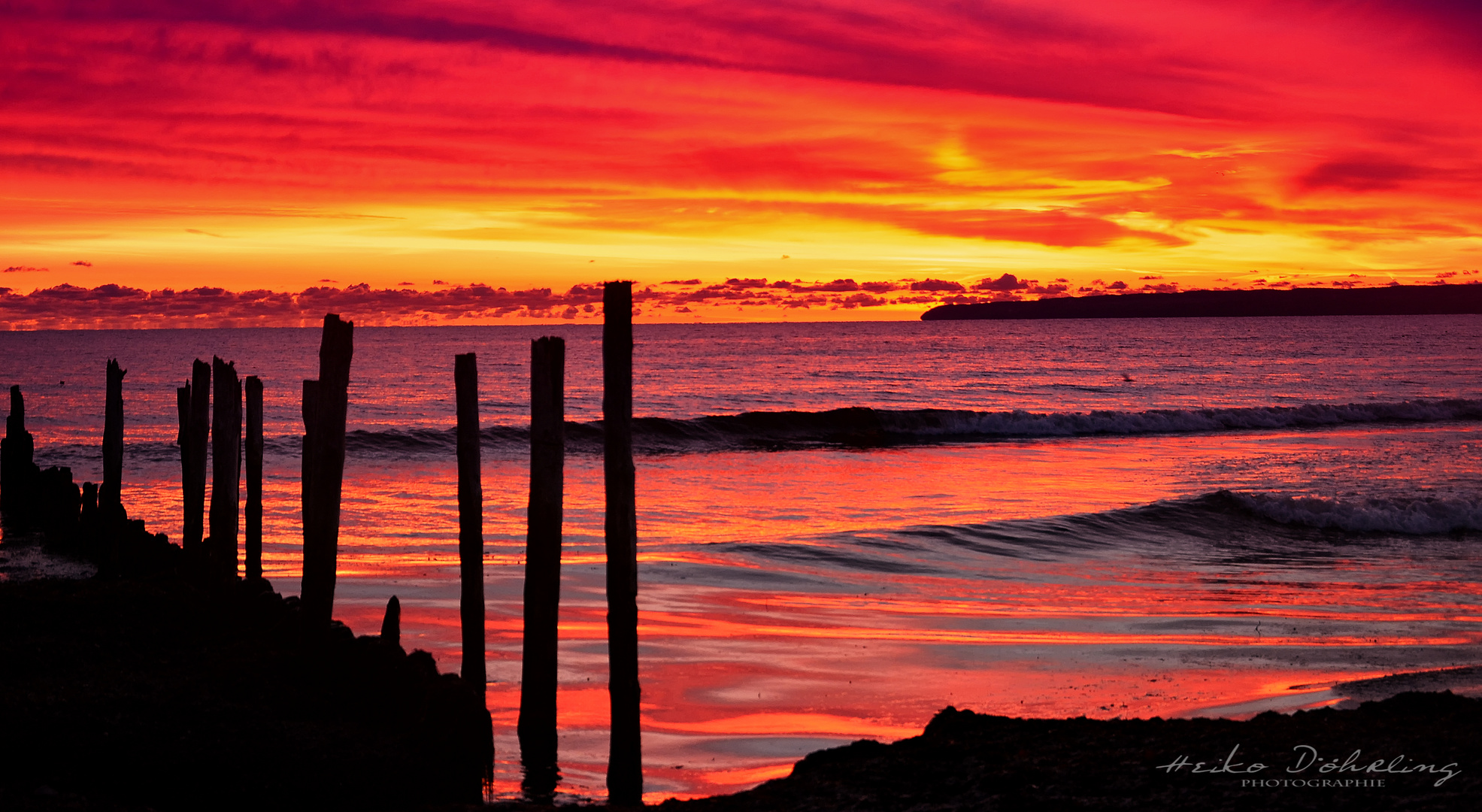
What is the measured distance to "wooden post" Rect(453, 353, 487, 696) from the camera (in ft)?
25.2

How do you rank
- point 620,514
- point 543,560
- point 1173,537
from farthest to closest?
point 1173,537 < point 543,560 < point 620,514

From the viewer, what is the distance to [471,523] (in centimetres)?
795

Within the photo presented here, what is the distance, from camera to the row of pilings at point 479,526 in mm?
6691

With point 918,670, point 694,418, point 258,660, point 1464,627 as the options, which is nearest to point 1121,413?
point 694,418

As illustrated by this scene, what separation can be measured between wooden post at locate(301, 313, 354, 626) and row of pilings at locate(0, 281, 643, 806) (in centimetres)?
1

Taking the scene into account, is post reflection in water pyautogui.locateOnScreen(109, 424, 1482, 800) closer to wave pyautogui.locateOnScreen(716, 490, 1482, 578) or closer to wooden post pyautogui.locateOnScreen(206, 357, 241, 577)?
wave pyautogui.locateOnScreen(716, 490, 1482, 578)

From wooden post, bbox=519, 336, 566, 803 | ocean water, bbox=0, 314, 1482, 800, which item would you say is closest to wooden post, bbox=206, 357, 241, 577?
ocean water, bbox=0, 314, 1482, 800

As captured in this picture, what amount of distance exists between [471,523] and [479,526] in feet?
0.59

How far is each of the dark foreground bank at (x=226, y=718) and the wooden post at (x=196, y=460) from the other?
256 cm

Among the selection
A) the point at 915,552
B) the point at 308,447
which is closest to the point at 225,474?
the point at 308,447

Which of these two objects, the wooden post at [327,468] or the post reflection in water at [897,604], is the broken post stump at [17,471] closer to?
the post reflection in water at [897,604]

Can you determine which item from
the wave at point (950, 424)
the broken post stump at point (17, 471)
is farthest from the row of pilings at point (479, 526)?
the wave at point (950, 424)

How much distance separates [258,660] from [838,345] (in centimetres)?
10134

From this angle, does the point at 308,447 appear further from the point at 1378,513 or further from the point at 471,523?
the point at 1378,513
